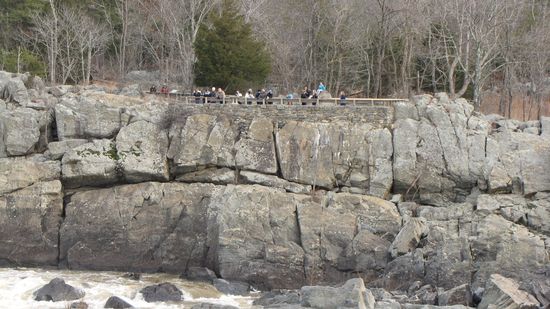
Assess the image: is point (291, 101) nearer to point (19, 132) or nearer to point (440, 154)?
point (440, 154)

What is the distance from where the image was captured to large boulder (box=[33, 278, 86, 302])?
3059 centimetres

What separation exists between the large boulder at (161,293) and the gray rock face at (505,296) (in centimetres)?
1226

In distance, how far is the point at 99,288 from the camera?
32.5 m

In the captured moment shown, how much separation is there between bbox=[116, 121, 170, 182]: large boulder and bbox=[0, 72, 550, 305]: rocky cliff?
A: 74 millimetres

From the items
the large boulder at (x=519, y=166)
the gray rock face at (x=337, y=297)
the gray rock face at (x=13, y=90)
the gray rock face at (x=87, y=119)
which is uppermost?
the gray rock face at (x=13, y=90)

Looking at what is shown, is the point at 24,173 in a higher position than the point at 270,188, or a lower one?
higher

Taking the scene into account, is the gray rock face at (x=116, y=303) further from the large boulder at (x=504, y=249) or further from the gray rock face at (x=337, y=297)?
the large boulder at (x=504, y=249)

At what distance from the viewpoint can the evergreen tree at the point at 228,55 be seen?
46.3m

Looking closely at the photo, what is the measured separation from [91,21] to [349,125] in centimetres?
2945

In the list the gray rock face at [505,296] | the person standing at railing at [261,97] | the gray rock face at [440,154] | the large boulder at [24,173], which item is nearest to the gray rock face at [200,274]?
the large boulder at [24,173]

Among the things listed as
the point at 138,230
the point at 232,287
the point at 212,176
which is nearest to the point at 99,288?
the point at 138,230

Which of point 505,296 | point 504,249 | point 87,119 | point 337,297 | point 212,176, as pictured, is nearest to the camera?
point 337,297

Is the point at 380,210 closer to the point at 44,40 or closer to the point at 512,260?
the point at 512,260

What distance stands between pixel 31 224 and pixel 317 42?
27.8m
